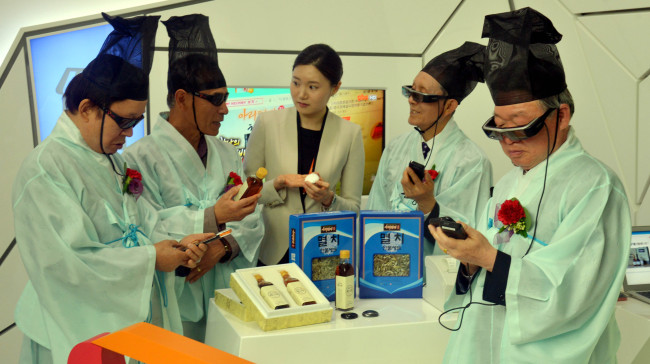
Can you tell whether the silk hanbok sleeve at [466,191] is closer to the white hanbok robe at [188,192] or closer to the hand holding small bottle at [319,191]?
the hand holding small bottle at [319,191]

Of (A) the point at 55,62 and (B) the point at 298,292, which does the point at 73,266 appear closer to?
(B) the point at 298,292

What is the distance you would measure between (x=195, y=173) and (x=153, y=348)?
2.10 meters

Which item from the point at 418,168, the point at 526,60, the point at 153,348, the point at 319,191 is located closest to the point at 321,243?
the point at 319,191

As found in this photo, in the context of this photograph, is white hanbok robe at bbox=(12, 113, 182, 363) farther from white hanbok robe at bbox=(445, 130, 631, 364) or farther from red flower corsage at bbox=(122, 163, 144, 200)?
white hanbok robe at bbox=(445, 130, 631, 364)

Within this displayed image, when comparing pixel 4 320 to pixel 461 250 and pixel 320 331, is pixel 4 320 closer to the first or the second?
pixel 320 331

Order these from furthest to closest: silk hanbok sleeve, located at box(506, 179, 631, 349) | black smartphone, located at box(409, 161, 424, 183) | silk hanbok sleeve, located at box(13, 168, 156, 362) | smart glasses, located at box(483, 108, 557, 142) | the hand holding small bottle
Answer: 1. the hand holding small bottle
2. black smartphone, located at box(409, 161, 424, 183)
3. silk hanbok sleeve, located at box(13, 168, 156, 362)
4. smart glasses, located at box(483, 108, 557, 142)
5. silk hanbok sleeve, located at box(506, 179, 631, 349)

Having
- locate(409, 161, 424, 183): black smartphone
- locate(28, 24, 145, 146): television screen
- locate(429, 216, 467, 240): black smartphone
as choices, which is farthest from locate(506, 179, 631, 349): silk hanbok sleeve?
locate(28, 24, 145, 146): television screen

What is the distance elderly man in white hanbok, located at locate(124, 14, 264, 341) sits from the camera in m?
2.76

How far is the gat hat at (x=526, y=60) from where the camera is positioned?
1.89 meters

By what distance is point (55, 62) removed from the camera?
3.79 m

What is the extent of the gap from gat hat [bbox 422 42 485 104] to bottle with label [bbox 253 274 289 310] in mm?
1401

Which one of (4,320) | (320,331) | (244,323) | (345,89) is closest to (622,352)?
(320,331)

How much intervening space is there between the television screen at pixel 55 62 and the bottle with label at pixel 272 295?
7.14 feet

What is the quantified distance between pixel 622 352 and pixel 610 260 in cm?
138
